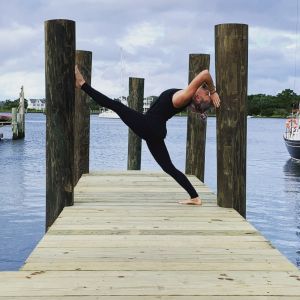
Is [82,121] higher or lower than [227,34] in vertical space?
lower

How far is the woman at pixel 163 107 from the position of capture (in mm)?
6254

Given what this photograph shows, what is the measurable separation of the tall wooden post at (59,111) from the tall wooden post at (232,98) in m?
1.62

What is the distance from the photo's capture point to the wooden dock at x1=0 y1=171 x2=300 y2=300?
353 centimetres

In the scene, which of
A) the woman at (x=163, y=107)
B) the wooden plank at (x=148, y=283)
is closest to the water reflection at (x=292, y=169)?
the woman at (x=163, y=107)

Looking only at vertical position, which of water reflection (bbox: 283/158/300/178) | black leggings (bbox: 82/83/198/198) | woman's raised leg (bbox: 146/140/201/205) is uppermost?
black leggings (bbox: 82/83/198/198)

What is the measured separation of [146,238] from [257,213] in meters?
13.5

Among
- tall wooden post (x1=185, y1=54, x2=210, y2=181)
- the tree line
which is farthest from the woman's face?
the tree line

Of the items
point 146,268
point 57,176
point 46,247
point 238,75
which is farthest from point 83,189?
point 146,268

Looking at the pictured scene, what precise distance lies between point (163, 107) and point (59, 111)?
1.14 meters

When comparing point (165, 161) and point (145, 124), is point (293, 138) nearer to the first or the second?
point (165, 161)

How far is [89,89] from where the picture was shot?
21.4 feet

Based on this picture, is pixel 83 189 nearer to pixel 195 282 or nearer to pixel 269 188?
pixel 195 282

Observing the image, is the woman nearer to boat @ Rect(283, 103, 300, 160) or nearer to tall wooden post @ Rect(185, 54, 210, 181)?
tall wooden post @ Rect(185, 54, 210, 181)

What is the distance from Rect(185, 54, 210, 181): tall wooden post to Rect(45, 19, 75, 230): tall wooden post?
3.53 metres
